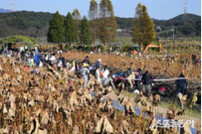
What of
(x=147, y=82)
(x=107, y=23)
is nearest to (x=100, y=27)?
(x=107, y=23)

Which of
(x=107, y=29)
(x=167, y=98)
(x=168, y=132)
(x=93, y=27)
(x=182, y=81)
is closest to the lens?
(x=168, y=132)

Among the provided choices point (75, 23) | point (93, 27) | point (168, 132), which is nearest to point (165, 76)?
point (168, 132)

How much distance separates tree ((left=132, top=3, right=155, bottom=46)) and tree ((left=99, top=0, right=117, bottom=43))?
5545 mm

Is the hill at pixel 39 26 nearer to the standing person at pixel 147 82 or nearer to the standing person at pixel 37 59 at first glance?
the standing person at pixel 37 59

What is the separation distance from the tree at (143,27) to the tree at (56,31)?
40.7ft

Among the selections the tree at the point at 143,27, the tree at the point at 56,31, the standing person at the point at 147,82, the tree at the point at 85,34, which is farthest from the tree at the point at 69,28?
the standing person at the point at 147,82

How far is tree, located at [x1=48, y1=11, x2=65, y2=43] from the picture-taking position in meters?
37.3

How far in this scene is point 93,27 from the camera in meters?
39.5

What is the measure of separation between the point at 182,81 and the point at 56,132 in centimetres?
600

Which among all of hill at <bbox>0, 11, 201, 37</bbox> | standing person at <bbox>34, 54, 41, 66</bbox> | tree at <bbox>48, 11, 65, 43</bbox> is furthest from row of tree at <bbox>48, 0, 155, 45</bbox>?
standing person at <bbox>34, 54, 41, 66</bbox>

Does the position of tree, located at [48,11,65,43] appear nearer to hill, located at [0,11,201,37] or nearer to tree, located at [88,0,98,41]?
tree, located at [88,0,98,41]

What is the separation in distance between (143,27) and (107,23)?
7442 mm

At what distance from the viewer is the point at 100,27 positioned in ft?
122

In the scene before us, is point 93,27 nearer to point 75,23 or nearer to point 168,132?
point 75,23
